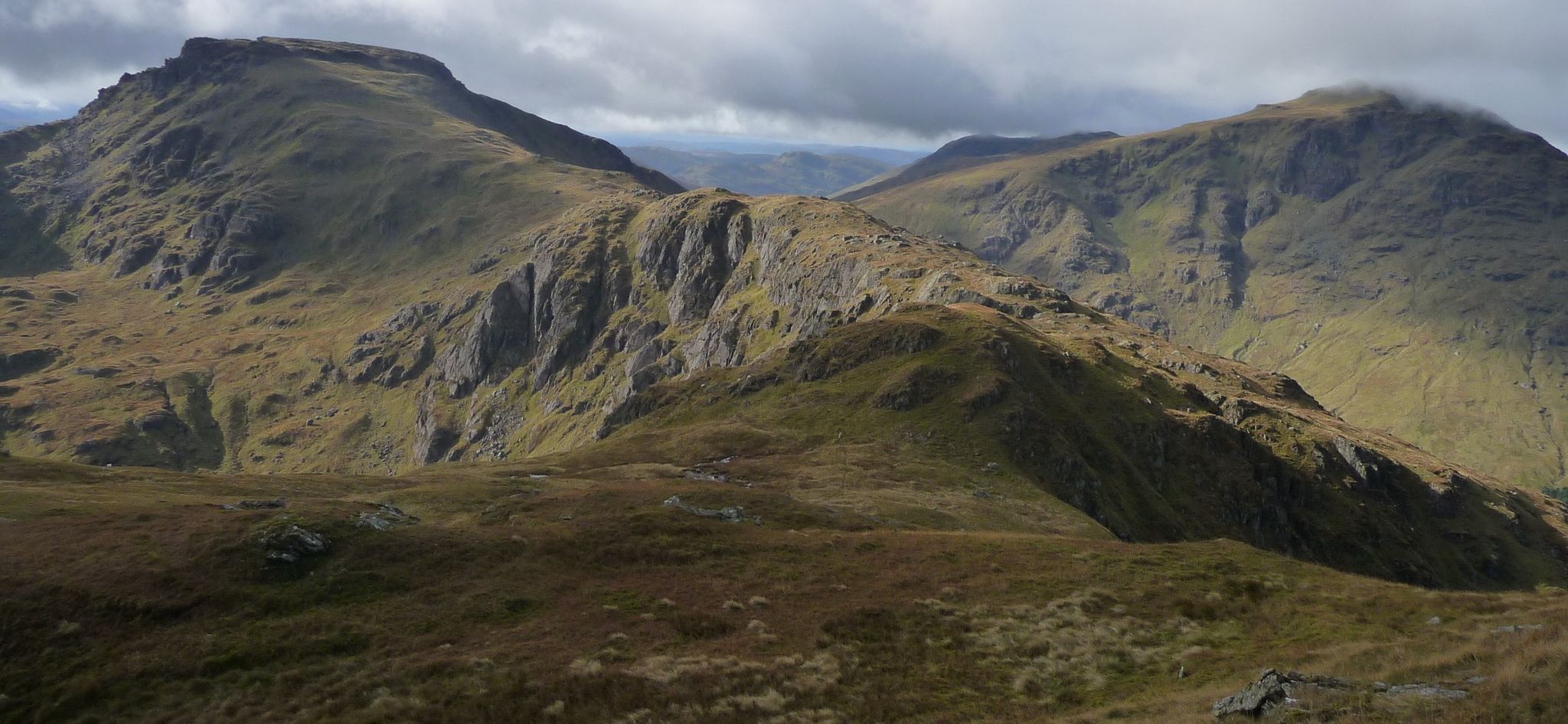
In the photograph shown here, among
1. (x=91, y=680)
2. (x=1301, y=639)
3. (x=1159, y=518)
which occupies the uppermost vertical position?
(x=1301, y=639)

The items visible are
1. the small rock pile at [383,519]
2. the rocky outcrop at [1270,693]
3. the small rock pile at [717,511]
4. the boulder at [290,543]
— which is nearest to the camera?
the rocky outcrop at [1270,693]

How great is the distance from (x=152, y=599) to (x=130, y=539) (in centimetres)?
850

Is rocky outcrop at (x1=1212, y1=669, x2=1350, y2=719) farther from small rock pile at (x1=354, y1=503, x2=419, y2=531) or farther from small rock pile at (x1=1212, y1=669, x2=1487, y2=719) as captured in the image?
small rock pile at (x1=354, y1=503, x2=419, y2=531)

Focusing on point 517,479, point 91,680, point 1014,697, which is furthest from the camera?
point 517,479

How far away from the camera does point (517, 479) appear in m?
81.8

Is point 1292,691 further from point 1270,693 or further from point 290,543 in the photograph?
point 290,543

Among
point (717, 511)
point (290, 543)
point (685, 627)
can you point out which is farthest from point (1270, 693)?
point (717, 511)

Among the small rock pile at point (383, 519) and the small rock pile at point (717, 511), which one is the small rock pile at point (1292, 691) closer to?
the small rock pile at point (717, 511)

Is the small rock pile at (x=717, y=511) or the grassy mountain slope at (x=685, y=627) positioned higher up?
the grassy mountain slope at (x=685, y=627)

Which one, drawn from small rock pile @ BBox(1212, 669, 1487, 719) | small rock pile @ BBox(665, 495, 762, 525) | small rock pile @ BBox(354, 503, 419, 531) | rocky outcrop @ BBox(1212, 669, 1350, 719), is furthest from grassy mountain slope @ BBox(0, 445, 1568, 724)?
small rock pile @ BBox(665, 495, 762, 525)

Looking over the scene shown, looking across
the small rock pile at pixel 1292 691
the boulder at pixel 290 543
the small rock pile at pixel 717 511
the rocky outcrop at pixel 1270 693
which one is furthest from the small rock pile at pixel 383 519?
the small rock pile at pixel 1292 691

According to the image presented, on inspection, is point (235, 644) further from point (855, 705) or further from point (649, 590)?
point (855, 705)

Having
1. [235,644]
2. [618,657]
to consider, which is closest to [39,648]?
[235,644]

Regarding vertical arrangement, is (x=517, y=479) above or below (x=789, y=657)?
below
